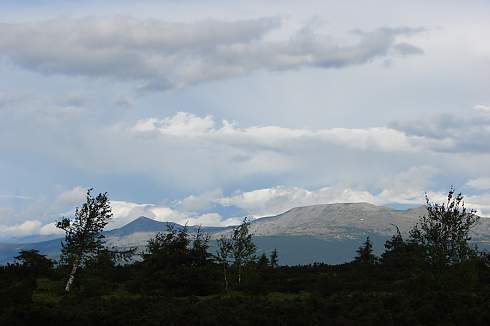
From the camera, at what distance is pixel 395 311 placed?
2845cm

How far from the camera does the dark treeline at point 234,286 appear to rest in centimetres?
2750

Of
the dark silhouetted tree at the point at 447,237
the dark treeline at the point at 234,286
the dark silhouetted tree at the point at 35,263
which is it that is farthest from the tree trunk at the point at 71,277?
the dark silhouetted tree at the point at 447,237

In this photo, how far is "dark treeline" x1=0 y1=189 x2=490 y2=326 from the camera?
90.2 ft

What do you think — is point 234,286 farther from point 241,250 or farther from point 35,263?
point 35,263

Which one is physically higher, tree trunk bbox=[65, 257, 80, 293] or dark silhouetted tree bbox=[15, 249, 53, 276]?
dark silhouetted tree bbox=[15, 249, 53, 276]

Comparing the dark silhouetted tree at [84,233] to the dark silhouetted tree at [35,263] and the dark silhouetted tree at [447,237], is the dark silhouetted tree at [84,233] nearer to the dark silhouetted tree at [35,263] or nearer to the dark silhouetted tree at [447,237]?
the dark silhouetted tree at [35,263]

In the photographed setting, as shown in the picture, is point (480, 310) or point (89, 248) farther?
point (89, 248)

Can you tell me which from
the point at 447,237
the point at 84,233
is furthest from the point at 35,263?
the point at 447,237

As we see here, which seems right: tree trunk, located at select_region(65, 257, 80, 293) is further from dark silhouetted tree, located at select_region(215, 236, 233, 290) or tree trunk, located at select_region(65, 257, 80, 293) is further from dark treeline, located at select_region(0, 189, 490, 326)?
dark silhouetted tree, located at select_region(215, 236, 233, 290)

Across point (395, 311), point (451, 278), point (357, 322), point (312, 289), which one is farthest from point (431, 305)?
point (312, 289)

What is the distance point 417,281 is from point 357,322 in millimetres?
11181

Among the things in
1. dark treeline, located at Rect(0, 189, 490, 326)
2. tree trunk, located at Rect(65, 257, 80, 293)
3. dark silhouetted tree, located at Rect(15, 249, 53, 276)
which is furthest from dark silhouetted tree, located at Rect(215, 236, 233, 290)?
dark silhouetted tree, located at Rect(15, 249, 53, 276)

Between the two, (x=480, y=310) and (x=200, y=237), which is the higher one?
(x=200, y=237)

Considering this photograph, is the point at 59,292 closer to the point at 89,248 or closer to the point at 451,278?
the point at 89,248
